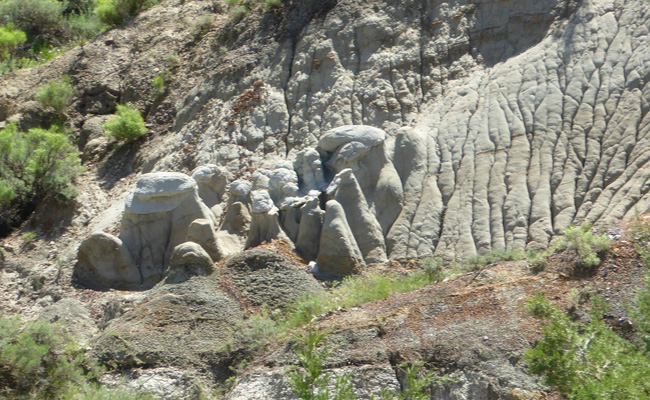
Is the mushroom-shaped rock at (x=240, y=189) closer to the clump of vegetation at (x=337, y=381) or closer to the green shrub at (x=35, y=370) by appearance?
the green shrub at (x=35, y=370)

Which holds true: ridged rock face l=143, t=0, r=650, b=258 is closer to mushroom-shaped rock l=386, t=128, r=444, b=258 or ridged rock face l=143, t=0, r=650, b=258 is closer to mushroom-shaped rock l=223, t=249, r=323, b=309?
mushroom-shaped rock l=386, t=128, r=444, b=258

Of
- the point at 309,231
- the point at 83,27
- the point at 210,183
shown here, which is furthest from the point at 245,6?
the point at 309,231

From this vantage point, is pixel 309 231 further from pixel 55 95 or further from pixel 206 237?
pixel 55 95


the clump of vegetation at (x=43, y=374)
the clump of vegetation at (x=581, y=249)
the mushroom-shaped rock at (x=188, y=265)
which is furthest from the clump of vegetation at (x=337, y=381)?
the mushroom-shaped rock at (x=188, y=265)

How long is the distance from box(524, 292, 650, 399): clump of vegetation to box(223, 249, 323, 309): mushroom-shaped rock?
5167 mm

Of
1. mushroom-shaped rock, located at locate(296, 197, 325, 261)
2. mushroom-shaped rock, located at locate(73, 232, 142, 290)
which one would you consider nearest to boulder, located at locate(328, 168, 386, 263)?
mushroom-shaped rock, located at locate(296, 197, 325, 261)

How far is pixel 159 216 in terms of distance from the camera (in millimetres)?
15617

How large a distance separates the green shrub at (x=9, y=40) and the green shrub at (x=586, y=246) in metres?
19.0

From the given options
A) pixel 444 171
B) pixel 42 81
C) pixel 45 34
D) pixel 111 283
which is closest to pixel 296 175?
pixel 444 171

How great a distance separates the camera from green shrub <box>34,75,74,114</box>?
69.7 feet

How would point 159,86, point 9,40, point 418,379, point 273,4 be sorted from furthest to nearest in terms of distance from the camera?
1. point 9,40
2. point 159,86
3. point 273,4
4. point 418,379

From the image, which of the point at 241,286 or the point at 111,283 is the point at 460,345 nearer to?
the point at 241,286

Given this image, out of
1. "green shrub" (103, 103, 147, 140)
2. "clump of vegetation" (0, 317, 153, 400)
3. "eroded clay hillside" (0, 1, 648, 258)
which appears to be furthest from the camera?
"green shrub" (103, 103, 147, 140)

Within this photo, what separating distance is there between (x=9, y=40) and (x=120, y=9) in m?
3.33
